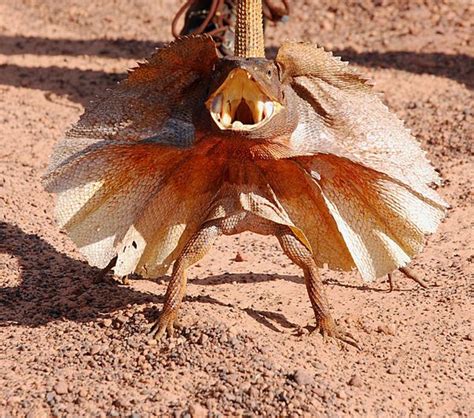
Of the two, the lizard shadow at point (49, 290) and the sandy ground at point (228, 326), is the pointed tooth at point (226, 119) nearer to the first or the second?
the sandy ground at point (228, 326)

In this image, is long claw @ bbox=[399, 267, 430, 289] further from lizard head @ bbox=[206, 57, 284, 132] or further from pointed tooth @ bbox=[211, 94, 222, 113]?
pointed tooth @ bbox=[211, 94, 222, 113]

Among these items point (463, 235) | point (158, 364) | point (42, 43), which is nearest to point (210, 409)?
point (158, 364)

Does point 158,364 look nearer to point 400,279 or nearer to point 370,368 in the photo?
point 370,368

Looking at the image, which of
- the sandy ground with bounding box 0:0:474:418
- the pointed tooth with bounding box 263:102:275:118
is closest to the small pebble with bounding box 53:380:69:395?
the sandy ground with bounding box 0:0:474:418

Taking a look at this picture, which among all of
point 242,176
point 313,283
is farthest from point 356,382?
point 242,176

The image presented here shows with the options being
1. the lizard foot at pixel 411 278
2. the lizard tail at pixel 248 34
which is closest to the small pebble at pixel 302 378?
the lizard tail at pixel 248 34

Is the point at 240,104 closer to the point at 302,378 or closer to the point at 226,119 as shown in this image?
the point at 226,119
